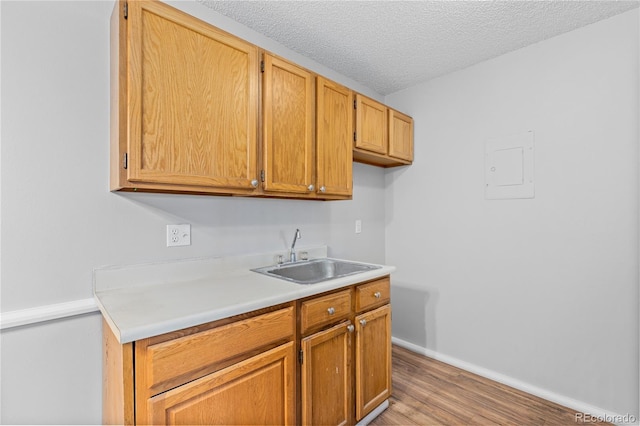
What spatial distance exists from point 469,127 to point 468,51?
53 cm

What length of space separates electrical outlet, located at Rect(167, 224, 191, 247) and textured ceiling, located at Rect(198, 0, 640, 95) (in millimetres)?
1227

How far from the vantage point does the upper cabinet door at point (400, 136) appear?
2439mm

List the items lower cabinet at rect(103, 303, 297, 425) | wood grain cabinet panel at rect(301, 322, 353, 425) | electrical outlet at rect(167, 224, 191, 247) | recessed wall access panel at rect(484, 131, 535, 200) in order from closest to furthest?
lower cabinet at rect(103, 303, 297, 425) < wood grain cabinet panel at rect(301, 322, 353, 425) < electrical outlet at rect(167, 224, 191, 247) < recessed wall access panel at rect(484, 131, 535, 200)

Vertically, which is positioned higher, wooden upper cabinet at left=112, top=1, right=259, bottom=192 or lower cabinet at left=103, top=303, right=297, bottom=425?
wooden upper cabinet at left=112, top=1, right=259, bottom=192

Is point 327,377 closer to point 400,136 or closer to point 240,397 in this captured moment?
point 240,397

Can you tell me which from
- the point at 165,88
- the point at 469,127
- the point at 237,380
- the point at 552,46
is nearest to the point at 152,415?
the point at 237,380

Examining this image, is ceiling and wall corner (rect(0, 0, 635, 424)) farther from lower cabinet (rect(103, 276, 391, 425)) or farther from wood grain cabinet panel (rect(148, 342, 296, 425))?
wood grain cabinet panel (rect(148, 342, 296, 425))

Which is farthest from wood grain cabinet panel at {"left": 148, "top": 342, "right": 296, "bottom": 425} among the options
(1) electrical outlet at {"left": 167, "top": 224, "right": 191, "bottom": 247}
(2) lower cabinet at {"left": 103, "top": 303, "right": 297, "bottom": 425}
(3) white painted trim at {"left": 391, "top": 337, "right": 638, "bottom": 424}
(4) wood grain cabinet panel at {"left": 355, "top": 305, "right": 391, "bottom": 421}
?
(3) white painted trim at {"left": 391, "top": 337, "right": 638, "bottom": 424}

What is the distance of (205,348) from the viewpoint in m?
1.08

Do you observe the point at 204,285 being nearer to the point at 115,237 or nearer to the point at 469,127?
the point at 115,237

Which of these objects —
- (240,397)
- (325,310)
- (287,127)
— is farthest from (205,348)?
(287,127)

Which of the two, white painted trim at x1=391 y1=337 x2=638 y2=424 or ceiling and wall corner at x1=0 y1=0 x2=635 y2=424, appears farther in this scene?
white painted trim at x1=391 y1=337 x2=638 y2=424

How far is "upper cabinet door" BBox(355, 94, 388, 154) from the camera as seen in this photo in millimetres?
2150

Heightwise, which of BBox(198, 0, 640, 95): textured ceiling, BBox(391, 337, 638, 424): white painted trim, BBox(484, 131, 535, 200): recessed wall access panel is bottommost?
BBox(391, 337, 638, 424): white painted trim
